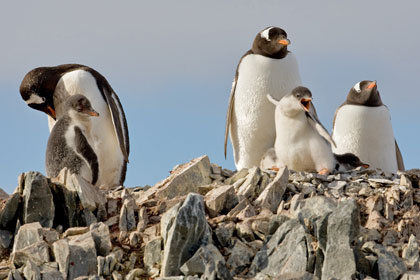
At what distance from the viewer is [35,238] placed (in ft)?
24.2

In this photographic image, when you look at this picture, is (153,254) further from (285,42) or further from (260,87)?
(285,42)

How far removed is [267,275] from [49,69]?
5542mm

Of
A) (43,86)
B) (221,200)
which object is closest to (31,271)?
(221,200)

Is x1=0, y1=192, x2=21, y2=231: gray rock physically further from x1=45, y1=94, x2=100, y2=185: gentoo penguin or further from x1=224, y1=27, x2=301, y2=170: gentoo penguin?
x1=224, y1=27, x2=301, y2=170: gentoo penguin

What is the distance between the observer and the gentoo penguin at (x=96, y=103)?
417 inches

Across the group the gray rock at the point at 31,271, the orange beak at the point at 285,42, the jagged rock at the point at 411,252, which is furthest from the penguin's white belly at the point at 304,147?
the gray rock at the point at 31,271

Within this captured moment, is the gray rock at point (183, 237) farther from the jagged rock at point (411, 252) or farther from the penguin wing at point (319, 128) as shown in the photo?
the penguin wing at point (319, 128)

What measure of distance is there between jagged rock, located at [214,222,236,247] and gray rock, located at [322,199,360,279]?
861 millimetres

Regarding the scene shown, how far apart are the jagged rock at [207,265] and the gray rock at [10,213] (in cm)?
206

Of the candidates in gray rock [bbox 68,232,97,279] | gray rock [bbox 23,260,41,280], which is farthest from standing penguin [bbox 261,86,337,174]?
gray rock [bbox 23,260,41,280]

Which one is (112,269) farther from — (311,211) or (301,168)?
(301,168)

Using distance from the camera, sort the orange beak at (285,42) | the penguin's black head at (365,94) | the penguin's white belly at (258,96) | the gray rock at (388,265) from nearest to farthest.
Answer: the gray rock at (388,265) < the orange beak at (285,42) < the penguin's white belly at (258,96) < the penguin's black head at (365,94)

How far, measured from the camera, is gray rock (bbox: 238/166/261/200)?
8280 millimetres

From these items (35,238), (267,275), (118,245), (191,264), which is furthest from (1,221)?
(267,275)
